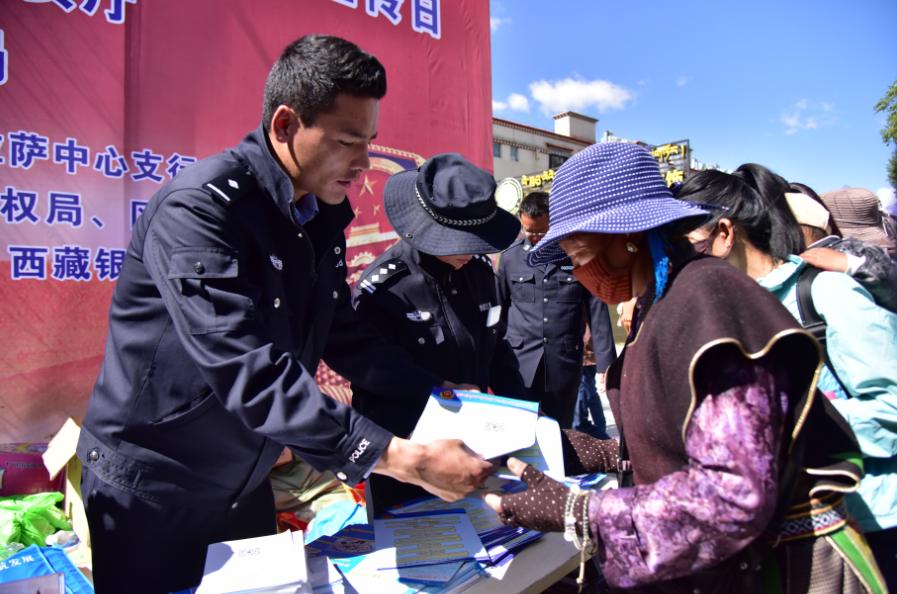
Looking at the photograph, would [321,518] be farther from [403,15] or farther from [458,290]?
[403,15]

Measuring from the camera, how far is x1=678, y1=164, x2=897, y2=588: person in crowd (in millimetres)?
1379

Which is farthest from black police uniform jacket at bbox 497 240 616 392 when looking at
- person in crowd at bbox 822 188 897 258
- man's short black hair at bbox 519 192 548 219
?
person in crowd at bbox 822 188 897 258

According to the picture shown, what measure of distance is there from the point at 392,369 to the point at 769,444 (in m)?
1.17

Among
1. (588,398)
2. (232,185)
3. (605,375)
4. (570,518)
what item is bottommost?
(588,398)

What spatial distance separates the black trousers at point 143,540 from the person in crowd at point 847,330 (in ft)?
4.84

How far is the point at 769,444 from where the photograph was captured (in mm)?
897

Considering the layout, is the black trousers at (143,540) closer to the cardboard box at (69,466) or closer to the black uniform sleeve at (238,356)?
the black uniform sleeve at (238,356)

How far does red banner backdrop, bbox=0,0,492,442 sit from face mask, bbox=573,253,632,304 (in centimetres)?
263

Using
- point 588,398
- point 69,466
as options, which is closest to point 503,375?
point 69,466

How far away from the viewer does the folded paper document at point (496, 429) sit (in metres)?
1.33

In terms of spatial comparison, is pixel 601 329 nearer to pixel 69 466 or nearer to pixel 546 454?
pixel 546 454

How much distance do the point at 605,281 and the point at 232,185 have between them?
2.89 feet

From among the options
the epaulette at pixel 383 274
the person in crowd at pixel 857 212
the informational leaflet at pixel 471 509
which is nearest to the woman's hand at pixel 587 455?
the informational leaflet at pixel 471 509

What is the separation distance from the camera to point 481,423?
1386 mm
